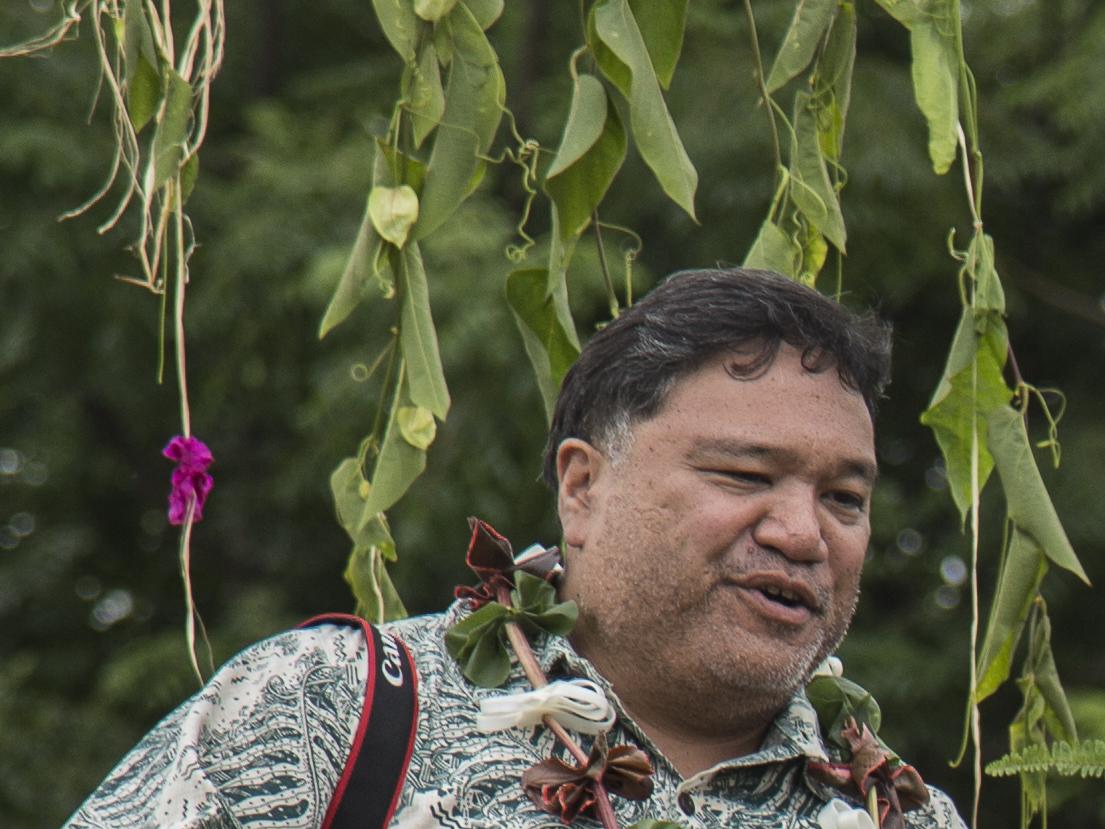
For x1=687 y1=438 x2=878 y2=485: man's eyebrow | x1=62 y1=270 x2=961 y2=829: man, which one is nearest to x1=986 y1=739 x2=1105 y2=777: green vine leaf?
x1=62 y1=270 x2=961 y2=829: man

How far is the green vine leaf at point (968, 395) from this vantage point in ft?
6.35

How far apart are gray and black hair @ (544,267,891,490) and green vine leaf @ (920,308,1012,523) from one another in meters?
0.11

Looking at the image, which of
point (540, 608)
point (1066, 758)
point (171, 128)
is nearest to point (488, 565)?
point (540, 608)

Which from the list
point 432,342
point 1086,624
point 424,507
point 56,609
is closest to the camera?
point 432,342

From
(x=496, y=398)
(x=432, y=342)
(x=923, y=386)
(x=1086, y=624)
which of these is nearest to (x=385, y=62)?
(x=496, y=398)

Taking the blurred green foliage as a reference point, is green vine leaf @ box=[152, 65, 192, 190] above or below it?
above

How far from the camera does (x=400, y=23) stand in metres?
1.77

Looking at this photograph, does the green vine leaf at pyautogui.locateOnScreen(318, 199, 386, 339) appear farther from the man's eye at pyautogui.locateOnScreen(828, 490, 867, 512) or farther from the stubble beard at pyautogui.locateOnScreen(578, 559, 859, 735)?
the man's eye at pyautogui.locateOnScreen(828, 490, 867, 512)

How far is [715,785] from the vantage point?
190 centimetres

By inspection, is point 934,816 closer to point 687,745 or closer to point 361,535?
point 687,745

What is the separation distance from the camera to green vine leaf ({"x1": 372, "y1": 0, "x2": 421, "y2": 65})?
1.76m

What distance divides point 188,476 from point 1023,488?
2.60 ft

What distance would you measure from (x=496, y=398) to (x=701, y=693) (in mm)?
3363

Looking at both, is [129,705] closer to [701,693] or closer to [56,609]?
[56,609]
